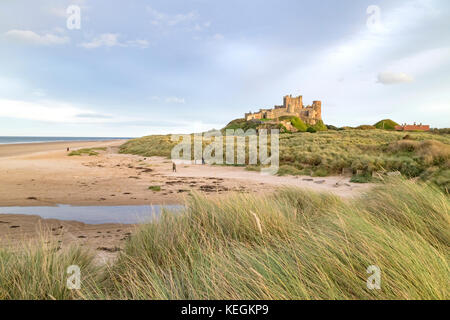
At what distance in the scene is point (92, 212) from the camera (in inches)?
307

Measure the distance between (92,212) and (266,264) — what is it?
7113 mm

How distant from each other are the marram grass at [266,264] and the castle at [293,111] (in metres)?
100.0

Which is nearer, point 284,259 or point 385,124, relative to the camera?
point 284,259

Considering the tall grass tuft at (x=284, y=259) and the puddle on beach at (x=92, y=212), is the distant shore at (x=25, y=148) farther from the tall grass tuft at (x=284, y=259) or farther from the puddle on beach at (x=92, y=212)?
the tall grass tuft at (x=284, y=259)

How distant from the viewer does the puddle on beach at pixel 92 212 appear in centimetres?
707

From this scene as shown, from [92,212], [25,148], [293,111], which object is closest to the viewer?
[92,212]

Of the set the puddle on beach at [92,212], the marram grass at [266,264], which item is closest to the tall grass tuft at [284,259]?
the marram grass at [266,264]

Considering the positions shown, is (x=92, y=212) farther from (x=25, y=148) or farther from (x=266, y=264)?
(x=25, y=148)

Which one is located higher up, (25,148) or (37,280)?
(25,148)

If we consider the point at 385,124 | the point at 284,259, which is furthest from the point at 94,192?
→ the point at 385,124

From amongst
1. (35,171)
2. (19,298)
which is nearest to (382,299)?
(19,298)

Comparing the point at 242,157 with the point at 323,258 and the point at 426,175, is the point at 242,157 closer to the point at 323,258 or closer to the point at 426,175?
the point at 426,175

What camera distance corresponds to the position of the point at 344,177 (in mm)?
13875

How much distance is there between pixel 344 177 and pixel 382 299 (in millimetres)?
13307
